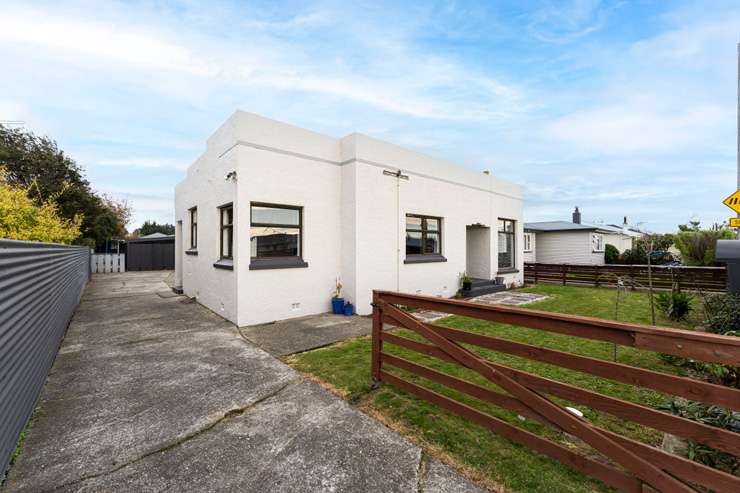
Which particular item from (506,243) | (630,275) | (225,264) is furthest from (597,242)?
(225,264)

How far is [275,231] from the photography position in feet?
24.0

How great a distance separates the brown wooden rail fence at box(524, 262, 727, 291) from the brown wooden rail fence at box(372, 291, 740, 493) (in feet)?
36.3

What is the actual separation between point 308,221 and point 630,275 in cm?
1401

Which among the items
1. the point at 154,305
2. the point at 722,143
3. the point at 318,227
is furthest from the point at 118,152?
the point at 722,143

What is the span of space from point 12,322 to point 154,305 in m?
7.19

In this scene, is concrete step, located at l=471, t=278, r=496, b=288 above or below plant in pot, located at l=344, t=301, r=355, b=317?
above

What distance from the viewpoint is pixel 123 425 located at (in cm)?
287

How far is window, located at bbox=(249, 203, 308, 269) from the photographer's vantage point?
694cm

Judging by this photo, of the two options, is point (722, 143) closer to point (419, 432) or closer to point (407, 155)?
point (407, 155)

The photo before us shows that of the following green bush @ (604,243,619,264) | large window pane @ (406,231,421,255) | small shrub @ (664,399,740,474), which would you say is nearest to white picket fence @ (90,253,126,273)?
large window pane @ (406,231,421,255)

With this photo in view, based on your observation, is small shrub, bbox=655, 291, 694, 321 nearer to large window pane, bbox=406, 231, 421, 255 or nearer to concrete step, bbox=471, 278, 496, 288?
concrete step, bbox=471, 278, 496, 288

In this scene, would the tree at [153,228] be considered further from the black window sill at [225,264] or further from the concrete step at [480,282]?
the concrete step at [480,282]

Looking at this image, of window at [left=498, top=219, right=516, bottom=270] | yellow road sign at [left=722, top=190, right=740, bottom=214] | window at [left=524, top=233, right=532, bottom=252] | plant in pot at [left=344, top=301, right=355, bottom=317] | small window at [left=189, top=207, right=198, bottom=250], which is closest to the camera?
yellow road sign at [left=722, top=190, right=740, bottom=214]

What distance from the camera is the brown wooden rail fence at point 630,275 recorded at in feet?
35.9
